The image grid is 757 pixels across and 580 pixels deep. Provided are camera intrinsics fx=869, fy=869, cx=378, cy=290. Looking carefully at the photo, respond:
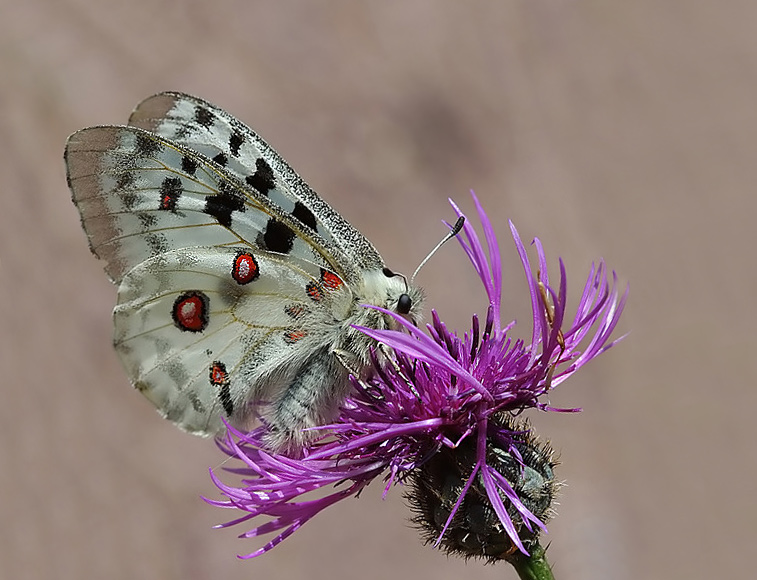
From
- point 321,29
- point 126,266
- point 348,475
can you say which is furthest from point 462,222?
point 321,29

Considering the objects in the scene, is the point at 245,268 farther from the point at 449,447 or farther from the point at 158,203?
the point at 449,447

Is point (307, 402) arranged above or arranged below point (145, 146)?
below

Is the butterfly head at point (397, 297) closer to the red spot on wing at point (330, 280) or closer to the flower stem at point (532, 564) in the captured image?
the red spot on wing at point (330, 280)

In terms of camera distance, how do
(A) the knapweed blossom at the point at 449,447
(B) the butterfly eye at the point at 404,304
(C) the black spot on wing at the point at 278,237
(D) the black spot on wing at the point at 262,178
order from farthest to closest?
(D) the black spot on wing at the point at 262,178, (C) the black spot on wing at the point at 278,237, (B) the butterfly eye at the point at 404,304, (A) the knapweed blossom at the point at 449,447

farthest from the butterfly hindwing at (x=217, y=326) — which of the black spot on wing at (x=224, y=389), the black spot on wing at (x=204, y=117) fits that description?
the black spot on wing at (x=204, y=117)

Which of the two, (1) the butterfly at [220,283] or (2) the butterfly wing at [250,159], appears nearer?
(1) the butterfly at [220,283]

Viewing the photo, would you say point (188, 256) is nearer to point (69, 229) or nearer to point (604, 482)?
point (69, 229)

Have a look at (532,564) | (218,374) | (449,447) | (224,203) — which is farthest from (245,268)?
(532,564)
